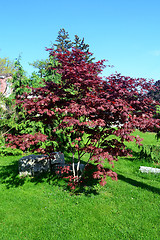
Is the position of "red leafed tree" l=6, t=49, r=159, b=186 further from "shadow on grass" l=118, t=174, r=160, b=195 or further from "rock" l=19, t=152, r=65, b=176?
"rock" l=19, t=152, r=65, b=176

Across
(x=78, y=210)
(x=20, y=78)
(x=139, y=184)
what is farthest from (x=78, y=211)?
(x=20, y=78)

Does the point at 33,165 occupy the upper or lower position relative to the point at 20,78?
lower

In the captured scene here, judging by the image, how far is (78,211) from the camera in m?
4.34

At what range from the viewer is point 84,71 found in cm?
433

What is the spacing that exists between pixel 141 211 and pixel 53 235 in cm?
Result: 230

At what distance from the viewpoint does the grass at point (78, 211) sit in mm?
3643

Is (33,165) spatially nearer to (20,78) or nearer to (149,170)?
(149,170)

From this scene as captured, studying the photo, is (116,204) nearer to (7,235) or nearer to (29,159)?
(7,235)

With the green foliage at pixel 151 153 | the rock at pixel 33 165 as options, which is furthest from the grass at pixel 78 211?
the green foliage at pixel 151 153

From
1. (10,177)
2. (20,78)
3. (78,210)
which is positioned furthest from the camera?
(20,78)

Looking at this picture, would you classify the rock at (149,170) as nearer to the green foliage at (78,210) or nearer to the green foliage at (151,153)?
the green foliage at (78,210)

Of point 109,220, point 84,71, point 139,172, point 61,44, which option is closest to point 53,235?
point 109,220

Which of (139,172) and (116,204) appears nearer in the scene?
(116,204)

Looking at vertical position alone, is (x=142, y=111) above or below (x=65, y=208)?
above
